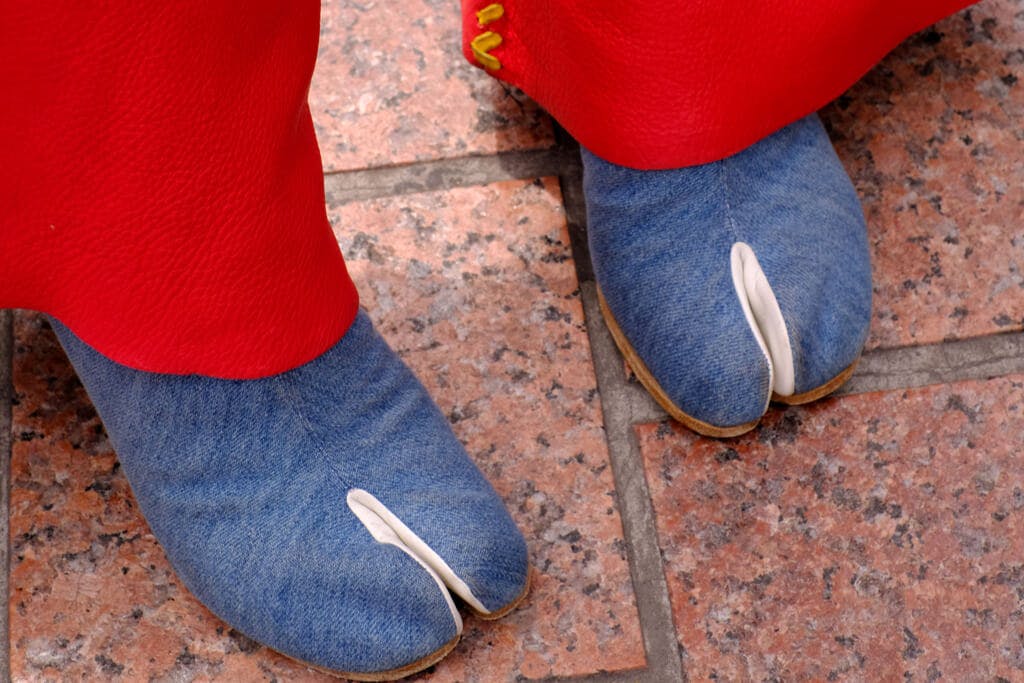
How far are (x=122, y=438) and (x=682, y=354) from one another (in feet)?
1.28

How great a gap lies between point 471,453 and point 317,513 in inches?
6.0

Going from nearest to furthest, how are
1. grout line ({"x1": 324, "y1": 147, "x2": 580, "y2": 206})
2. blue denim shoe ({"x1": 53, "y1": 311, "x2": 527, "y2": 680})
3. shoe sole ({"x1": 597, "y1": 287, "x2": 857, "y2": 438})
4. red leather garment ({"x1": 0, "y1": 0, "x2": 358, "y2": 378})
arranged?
1. red leather garment ({"x1": 0, "y1": 0, "x2": 358, "y2": 378})
2. blue denim shoe ({"x1": 53, "y1": 311, "x2": 527, "y2": 680})
3. shoe sole ({"x1": 597, "y1": 287, "x2": 857, "y2": 438})
4. grout line ({"x1": 324, "y1": 147, "x2": 580, "y2": 206})

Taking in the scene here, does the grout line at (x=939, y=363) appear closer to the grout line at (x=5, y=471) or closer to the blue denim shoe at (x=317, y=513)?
the blue denim shoe at (x=317, y=513)

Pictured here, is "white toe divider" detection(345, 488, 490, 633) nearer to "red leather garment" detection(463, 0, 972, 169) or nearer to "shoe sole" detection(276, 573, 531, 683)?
"shoe sole" detection(276, 573, 531, 683)

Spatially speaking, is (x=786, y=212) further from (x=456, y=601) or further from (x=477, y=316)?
(x=456, y=601)

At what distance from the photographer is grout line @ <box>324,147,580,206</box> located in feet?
3.42

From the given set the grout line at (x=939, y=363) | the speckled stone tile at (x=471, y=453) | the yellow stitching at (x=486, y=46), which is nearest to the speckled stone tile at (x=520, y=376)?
the speckled stone tile at (x=471, y=453)

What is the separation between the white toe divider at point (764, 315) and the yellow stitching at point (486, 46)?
0.26 meters

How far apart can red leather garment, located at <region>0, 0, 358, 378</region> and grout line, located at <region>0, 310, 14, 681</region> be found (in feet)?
0.67

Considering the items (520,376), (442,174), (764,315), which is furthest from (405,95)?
(764,315)

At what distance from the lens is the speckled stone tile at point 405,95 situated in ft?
3.50

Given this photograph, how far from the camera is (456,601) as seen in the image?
827 mm

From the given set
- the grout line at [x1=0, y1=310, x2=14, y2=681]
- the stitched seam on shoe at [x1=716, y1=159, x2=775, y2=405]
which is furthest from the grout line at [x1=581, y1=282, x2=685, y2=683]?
the grout line at [x1=0, y1=310, x2=14, y2=681]

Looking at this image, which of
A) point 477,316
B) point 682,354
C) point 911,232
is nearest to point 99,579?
point 477,316
